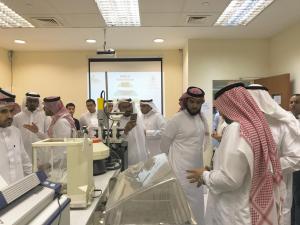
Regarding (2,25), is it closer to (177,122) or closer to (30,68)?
(30,68)

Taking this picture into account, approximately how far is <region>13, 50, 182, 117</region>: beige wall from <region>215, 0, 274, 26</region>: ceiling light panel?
86.3 inches

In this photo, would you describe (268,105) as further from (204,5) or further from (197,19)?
(197,19)

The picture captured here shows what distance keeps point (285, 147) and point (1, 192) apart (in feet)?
6.01

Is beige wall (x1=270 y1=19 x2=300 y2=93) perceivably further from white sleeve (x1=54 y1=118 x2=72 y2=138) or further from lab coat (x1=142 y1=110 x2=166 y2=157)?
white sleeve (x1=54 y1=118 x2=72 y2=138)

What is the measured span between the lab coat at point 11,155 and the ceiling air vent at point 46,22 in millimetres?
1856

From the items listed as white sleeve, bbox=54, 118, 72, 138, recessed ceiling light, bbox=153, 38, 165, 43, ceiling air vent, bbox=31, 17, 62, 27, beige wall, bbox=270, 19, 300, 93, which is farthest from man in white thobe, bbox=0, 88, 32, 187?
beige wall, bbox=270, 19, 300, 93

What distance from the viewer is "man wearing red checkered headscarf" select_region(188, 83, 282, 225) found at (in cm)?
176

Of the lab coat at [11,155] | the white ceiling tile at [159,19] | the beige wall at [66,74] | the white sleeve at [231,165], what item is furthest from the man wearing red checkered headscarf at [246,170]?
the beige wall at [66,74]

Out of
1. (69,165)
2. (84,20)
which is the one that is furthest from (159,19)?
(69,165)

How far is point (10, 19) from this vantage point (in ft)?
13.6

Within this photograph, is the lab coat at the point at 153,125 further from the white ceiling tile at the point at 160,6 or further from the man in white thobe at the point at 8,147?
the man in white thobe at the point at 8,147

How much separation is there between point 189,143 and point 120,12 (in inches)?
71.6

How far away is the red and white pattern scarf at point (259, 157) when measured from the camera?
5.80 ft

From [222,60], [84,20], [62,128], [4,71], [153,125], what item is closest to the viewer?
[62,128]
